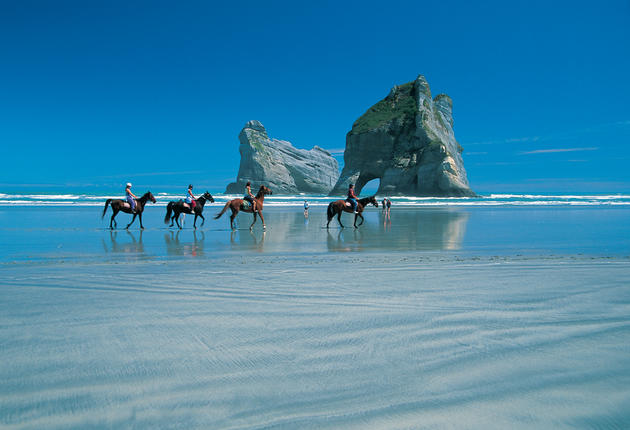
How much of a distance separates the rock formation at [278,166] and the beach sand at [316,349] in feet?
329

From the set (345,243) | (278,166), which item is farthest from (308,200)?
(278,166)

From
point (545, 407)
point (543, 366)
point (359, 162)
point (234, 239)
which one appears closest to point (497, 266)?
point (543, 366)

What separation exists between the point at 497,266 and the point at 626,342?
3.87 m

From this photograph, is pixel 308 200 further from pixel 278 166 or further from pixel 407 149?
pixel 278 166

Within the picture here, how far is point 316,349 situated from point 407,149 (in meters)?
71.0

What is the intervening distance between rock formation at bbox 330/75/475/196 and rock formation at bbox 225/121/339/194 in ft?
123

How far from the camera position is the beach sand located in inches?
85.0

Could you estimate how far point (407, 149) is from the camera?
70.8 m

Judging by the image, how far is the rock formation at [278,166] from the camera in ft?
367

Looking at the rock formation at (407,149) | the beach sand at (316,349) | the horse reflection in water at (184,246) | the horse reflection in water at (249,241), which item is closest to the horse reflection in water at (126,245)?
the horse reflection in water at (184,246)

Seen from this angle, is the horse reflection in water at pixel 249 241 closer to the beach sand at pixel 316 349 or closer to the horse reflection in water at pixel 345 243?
the horse reflection in water at pixel 345 243

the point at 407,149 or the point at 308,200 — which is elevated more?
the point at 407,149

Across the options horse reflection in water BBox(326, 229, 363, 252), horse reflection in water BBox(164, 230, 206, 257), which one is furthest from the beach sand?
horse reflection in water BBox(326, 229, 363, 252)

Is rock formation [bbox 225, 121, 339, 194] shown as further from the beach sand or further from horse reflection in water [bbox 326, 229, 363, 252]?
the beach sand
